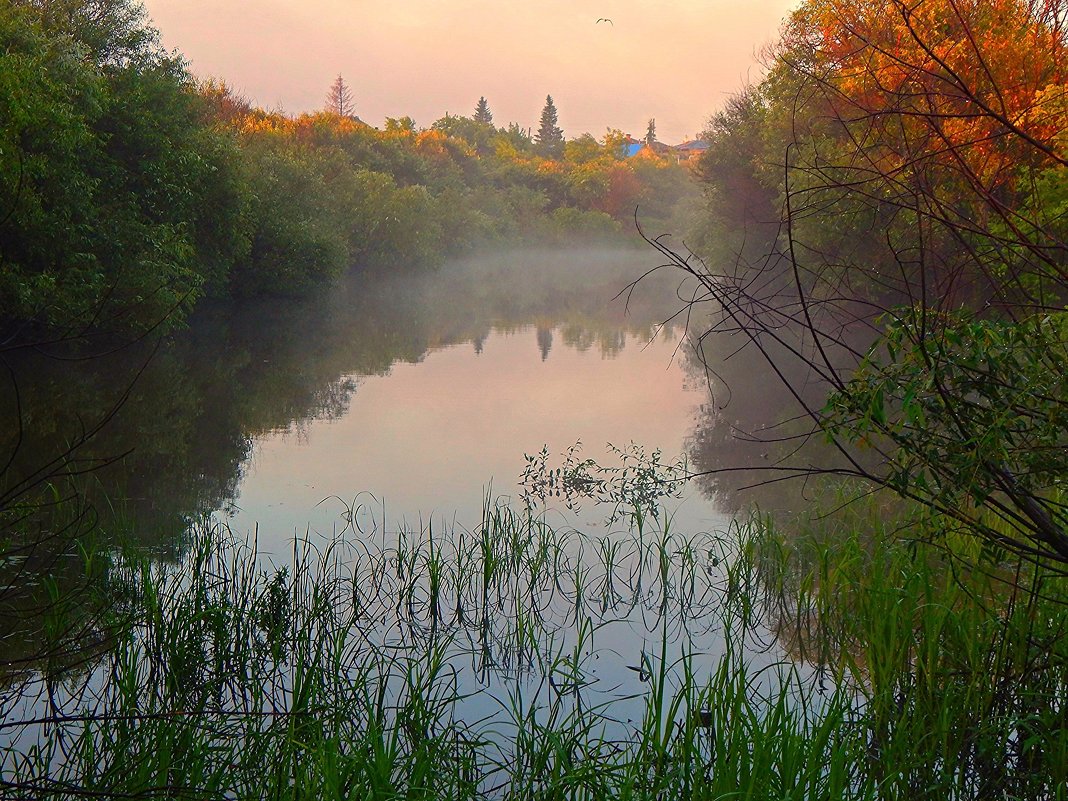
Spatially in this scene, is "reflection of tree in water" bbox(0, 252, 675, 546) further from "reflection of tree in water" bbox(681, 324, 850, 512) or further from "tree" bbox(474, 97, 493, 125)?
"tree" bbox(474, 97, 493, 125)

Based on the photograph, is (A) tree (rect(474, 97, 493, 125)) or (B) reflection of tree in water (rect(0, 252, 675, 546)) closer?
(B) reflection of tree in water (rect(0, 252, 675, 546))

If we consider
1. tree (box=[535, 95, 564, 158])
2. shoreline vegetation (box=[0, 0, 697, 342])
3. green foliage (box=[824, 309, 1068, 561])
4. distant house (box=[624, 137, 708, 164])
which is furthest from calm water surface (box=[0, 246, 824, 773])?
tree (box=[535, 95, 564, 158])

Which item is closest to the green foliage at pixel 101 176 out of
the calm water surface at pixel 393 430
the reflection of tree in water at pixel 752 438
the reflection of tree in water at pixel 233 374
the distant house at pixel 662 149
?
the reflection of tree in water at pixel 233 374

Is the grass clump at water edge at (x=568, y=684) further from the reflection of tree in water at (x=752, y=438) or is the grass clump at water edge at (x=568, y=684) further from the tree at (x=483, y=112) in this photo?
the tree at (x=483, y=112)

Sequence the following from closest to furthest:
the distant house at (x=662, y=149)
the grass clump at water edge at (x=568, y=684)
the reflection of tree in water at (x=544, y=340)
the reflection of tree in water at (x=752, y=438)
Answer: the grass clump at water edge at (x=568, y=684)
the reflection of tree in water at (x=752, y=438)
the reflection of tree in water at (x=544, y=340)
the distant house at (x=662, y=149)

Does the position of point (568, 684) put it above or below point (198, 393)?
above

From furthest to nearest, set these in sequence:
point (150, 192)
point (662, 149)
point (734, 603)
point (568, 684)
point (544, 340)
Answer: point (662, 149) < point (544, 340) < point (150, 192) < point (734, 603) < point (568, 684)

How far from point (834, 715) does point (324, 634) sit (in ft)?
8.59

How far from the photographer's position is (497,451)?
11406 millimetres

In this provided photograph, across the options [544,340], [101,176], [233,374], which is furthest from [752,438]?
[544,340]

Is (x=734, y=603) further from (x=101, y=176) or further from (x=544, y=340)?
(x=544, y=340)

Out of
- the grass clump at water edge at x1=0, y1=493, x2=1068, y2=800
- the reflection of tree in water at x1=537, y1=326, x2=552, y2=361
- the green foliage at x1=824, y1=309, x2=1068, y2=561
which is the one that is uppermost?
the green foliage at x1=824, y1=309, x2=1068, y2=561

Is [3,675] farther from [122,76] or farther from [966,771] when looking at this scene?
[122,76]

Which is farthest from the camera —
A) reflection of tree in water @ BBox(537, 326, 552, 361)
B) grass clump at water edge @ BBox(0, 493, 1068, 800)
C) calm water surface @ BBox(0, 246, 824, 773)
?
reflection of tree in water @ BBox(537, 326, 552, 361)
